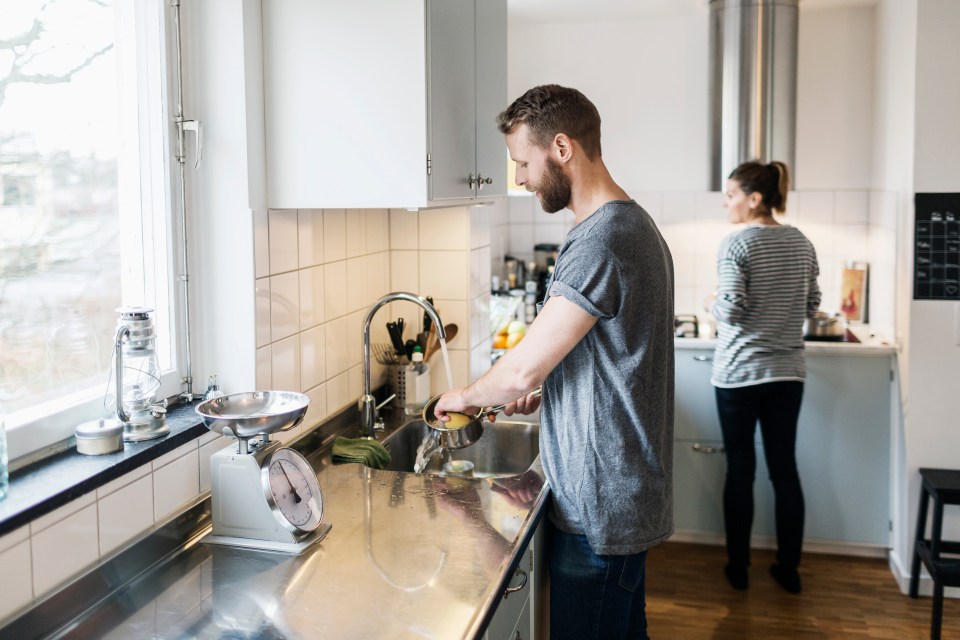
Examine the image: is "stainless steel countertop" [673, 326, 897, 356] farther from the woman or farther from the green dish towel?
the green dish towel

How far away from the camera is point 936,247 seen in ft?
11.6

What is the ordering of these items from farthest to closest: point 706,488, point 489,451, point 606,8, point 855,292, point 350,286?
point 855,292, point 606,8, point 706,488, point 489,451, point 350,286

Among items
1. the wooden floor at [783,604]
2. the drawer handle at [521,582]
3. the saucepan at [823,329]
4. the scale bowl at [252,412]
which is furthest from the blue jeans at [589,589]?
the saucepan at [823,329]

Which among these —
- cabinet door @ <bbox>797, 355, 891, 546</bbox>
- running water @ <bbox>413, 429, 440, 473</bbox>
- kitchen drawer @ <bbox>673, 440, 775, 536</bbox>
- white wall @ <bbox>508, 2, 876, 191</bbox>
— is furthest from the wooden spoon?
white wall @ <bbox>508, 2, 876, 191</bbox>

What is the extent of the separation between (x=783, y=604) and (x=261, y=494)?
242 centimetres

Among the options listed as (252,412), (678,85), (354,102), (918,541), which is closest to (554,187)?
(354,102)

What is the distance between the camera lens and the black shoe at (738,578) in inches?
146

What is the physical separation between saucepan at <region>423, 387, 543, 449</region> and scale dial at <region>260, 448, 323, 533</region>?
0.35 meters

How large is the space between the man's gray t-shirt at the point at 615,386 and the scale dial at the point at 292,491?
519mm

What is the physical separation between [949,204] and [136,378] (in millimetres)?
2940

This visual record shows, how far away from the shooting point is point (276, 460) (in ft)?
6.17

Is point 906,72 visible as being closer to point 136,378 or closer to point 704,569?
point 704,569

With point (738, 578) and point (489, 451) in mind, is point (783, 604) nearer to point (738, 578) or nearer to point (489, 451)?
point (738, 578)

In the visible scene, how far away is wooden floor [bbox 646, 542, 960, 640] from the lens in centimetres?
335
